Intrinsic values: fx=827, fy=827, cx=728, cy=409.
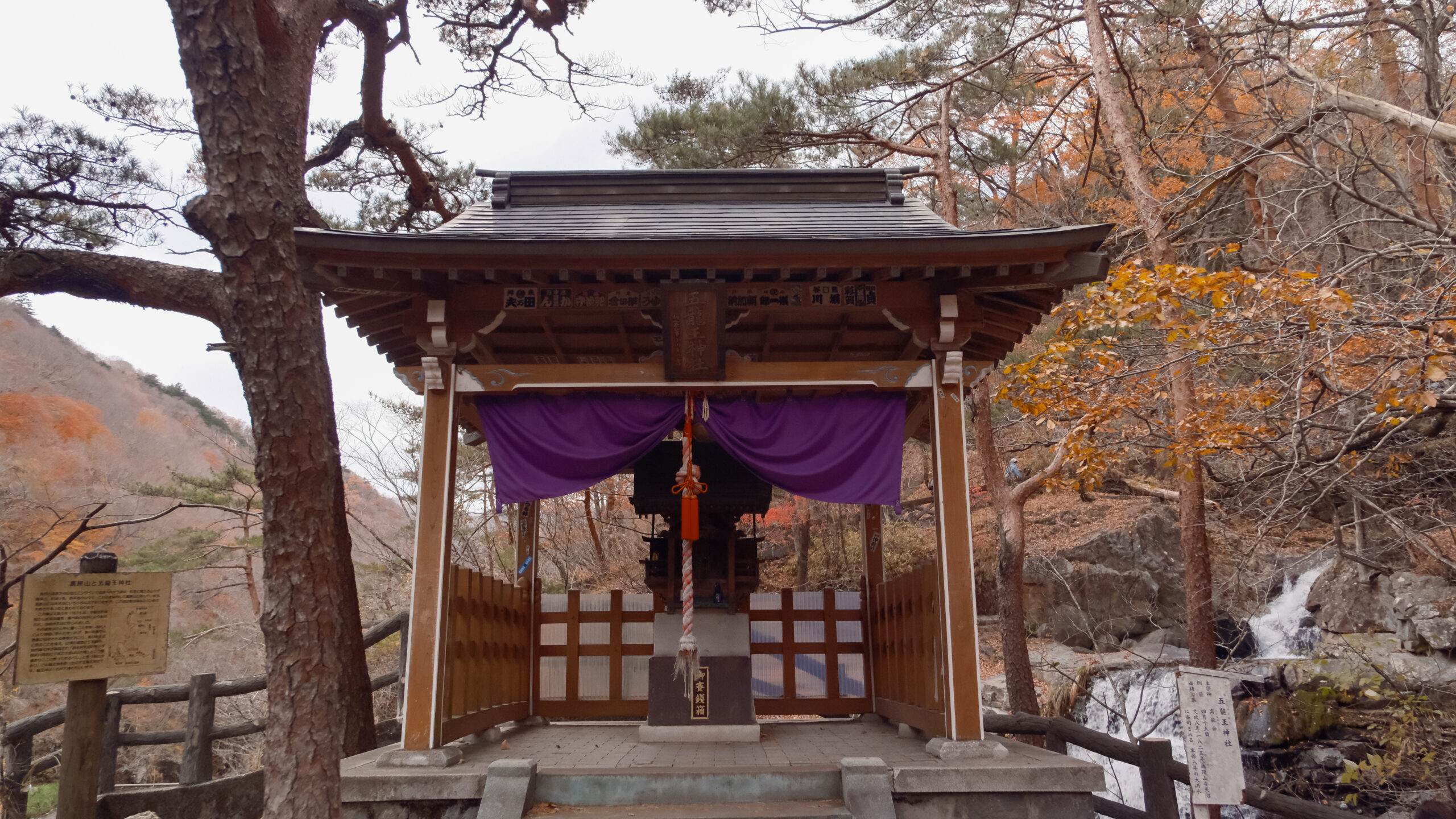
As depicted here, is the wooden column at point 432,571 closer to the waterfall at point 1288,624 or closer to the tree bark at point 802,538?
the waterfall at point 1288,624

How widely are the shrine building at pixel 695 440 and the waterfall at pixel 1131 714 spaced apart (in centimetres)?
502

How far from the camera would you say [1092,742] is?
552cm

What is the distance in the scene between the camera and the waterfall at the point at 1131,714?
1068cm

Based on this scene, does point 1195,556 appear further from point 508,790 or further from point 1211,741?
point 508,790

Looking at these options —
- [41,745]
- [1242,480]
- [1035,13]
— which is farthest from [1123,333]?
[41,745]

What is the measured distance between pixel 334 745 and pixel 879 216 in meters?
5.38

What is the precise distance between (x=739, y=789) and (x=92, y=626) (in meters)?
3.65

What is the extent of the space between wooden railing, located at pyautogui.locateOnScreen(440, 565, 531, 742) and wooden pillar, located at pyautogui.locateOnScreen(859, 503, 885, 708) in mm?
3295

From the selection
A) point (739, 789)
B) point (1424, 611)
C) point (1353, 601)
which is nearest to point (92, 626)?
point (739, 789)

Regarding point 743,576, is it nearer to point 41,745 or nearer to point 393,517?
point 41,745

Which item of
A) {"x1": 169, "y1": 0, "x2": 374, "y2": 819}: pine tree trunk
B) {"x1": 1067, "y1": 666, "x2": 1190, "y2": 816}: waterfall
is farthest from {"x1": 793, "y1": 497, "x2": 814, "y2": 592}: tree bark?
{"x1": 169, "y1": 0, "x2": 374, "y2": 819}: pine tree trunk

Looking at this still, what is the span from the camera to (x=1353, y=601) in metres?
11.8

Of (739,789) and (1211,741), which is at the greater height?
(1211,741)

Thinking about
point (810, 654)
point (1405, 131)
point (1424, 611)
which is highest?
point (1405, 131)
